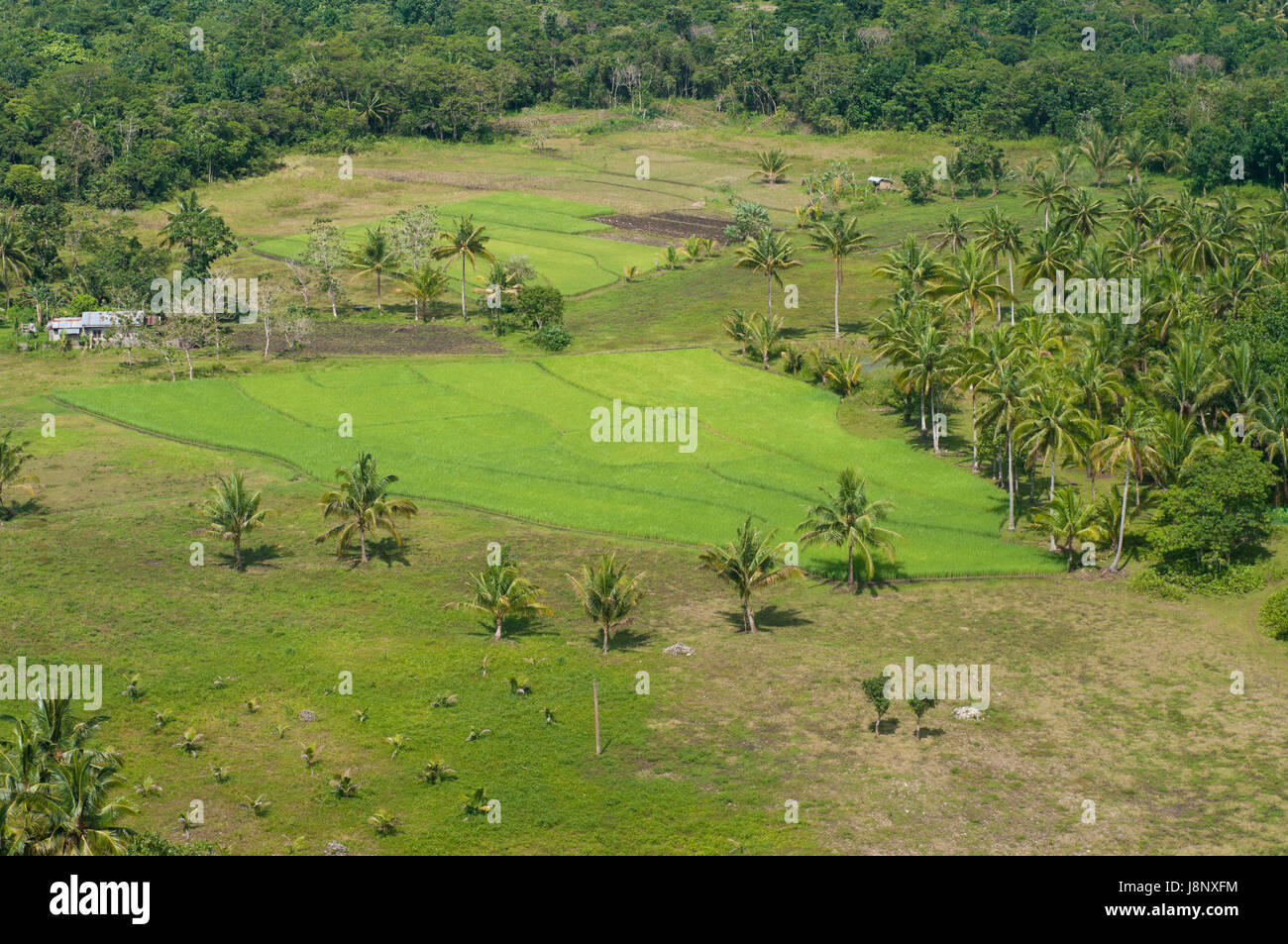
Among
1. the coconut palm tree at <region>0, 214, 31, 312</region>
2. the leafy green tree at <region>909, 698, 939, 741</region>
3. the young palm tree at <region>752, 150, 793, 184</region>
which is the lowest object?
the leafy green tree at <region>909, 698, 939, 741</region>

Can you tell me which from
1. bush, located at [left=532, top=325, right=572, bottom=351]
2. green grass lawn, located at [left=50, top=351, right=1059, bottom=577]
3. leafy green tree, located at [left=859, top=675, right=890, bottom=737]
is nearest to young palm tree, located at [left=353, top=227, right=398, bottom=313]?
green grass lawn, located at [left=50, top=351, right=1059, bottom=577]

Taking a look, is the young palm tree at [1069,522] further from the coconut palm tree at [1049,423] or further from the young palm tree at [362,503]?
the young palm tree at [362,503]

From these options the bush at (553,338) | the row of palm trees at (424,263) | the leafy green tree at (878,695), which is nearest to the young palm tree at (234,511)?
the leafy green tree at (878,695)

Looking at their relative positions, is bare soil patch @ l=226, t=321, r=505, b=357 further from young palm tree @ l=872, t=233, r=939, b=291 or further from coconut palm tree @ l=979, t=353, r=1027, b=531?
coconut palm tree @ l=979, t=353, r=1027, b=531

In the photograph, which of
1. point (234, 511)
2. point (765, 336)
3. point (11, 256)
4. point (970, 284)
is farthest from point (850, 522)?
point (11, 256)

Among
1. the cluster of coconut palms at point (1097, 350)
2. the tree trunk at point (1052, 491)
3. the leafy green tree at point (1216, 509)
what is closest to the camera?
the leafy green tree at point (1216, 509)

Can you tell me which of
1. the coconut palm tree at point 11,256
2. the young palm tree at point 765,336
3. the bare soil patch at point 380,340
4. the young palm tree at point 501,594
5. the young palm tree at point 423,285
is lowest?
the young palm tree at point 501,594

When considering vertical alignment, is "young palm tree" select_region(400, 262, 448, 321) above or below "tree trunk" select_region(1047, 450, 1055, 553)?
above

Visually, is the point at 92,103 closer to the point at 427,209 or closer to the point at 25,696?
the point at 427,209
